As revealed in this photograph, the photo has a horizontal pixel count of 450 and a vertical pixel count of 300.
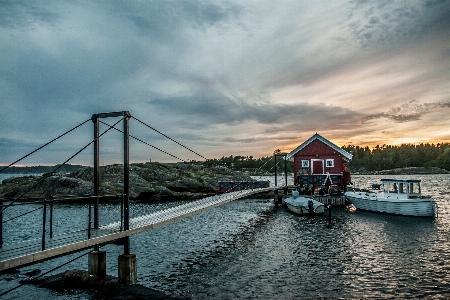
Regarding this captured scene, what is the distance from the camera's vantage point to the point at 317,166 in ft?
143

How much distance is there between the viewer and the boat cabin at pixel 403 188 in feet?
100

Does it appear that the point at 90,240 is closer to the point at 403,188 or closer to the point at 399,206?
the point at 399,206

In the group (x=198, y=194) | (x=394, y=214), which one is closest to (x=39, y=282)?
(x=394, y=214)

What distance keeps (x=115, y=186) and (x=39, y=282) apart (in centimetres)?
3858

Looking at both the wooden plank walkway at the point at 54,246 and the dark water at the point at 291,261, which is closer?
the wooden plank walkway at the point at 54,246

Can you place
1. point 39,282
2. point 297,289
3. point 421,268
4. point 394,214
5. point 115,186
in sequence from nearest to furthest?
point 297,289
point 39,282
point 421,268
point 394,214
point 115,186

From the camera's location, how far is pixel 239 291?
12.8m

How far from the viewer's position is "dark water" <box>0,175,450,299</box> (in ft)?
42.2

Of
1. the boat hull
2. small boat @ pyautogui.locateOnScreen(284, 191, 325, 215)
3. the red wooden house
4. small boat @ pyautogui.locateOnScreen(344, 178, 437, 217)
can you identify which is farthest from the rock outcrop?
small boat @ pyautogui.locateOnScreen(344, 178, 437, 217)

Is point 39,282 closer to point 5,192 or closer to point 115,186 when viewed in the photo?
point 115,186

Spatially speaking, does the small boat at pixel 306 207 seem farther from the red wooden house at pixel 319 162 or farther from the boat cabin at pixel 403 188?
the red wooden house at pixel 319 162

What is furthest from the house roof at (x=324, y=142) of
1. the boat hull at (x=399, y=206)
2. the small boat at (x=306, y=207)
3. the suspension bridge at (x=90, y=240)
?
A: the suspension bridge at (x=90, y=240)

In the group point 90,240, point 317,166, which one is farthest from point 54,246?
point 317,166

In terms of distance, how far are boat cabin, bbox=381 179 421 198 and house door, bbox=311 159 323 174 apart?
455 inches
